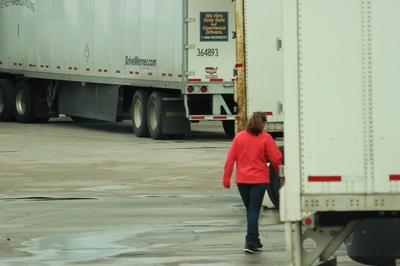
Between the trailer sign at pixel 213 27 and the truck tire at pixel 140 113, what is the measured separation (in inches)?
121

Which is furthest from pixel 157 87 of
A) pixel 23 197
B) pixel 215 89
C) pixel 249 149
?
pixel 249 149

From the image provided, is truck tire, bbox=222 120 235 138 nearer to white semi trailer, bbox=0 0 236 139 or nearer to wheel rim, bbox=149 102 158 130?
white semi trailer, bbox=0 0 236 139

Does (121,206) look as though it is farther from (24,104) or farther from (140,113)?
(24,104)

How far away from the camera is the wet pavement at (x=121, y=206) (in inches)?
579

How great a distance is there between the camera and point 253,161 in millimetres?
14859

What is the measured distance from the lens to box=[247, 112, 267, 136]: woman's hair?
14.8m

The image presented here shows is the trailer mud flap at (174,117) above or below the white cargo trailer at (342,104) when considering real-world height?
below

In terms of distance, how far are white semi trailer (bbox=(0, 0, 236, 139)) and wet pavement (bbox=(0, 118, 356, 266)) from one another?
1.11m

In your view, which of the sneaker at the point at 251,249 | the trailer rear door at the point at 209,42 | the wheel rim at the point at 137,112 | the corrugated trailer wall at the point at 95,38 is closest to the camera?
the sneaker at the point at 251,249

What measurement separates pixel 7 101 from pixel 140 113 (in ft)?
26.7

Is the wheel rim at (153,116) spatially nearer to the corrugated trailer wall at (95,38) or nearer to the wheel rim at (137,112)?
the wheel rim at (137,112)

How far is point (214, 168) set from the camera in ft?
82.4

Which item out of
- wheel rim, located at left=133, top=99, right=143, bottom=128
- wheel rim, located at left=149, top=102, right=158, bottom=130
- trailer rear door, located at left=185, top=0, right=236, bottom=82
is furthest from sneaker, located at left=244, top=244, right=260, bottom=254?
wheel rim, located at left=133, top=99, right=143, bottom=128

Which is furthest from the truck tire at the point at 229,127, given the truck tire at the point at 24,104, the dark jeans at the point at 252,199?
the dark jeans at the point at 252,199
